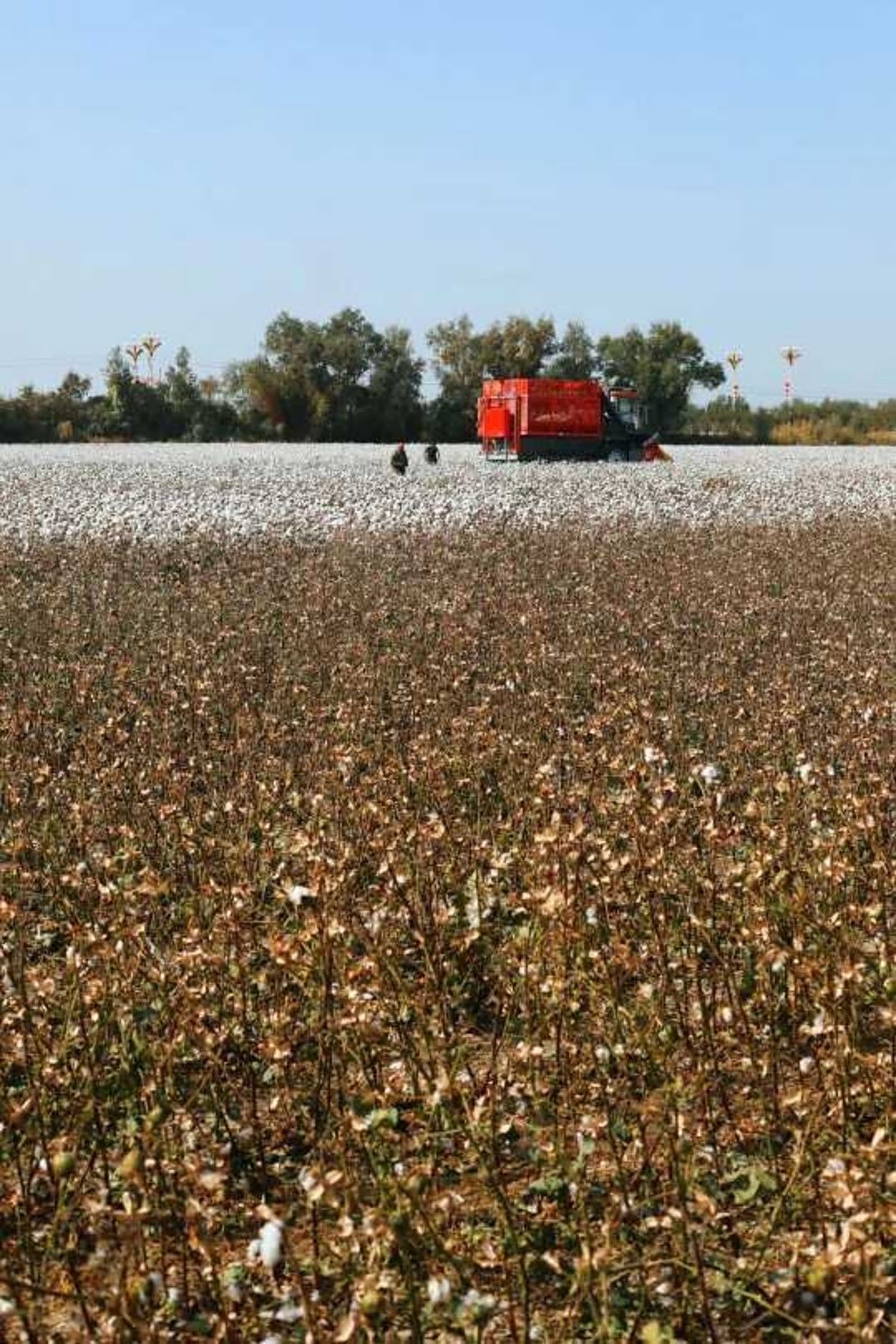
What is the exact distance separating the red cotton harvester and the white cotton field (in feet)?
10.6

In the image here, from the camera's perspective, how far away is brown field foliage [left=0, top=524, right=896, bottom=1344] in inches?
138

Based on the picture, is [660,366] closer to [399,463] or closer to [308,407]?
[308,407]

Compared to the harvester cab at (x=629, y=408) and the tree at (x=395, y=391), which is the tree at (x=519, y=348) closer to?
the tree at (x=395, y=391)

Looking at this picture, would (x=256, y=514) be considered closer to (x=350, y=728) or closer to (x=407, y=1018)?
(x=350, y=728)

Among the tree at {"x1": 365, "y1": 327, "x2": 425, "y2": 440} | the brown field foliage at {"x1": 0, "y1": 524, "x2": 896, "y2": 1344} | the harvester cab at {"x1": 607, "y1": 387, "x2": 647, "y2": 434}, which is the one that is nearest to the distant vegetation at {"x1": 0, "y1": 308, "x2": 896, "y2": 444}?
the tree at {"x1": 365, "y1": 327, "x2": 425, "y2": 440}

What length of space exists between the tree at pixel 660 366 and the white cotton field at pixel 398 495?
45525mm

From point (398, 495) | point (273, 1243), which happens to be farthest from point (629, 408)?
point (273, 1243)

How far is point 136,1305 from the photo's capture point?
3.00 meters

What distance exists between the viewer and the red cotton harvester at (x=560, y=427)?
38.2 metres

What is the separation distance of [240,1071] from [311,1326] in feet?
6.46

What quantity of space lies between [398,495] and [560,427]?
50.5 feet

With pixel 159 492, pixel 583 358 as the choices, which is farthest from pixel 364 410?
pixel 159 492

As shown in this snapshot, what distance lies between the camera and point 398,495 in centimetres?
2373

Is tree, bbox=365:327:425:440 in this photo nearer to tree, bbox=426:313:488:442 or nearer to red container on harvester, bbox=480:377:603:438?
tree, bbox=426:313:488:442
